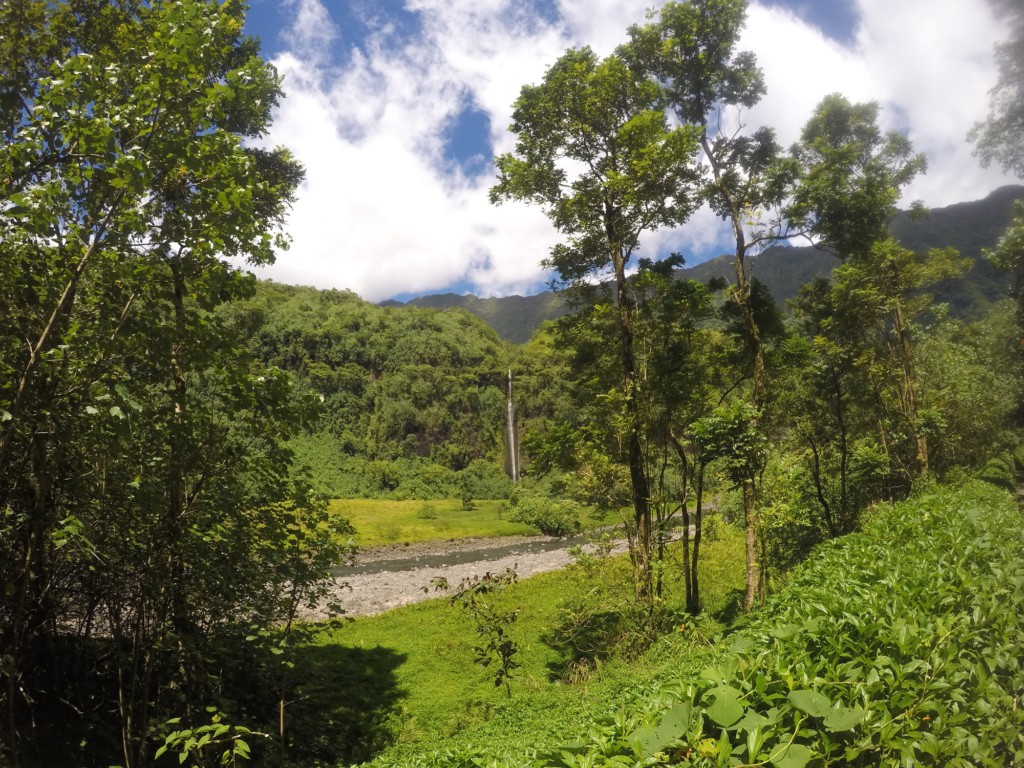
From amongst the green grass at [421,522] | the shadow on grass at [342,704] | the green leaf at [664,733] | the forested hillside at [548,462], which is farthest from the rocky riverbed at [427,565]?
the green leaf at [664,733]

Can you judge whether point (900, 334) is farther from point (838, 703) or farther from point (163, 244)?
point (163, 244)

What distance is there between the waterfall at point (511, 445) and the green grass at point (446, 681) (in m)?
62.9

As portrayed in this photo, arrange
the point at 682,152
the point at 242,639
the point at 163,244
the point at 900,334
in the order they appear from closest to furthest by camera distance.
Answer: the point at 163,244, the point at 242,639, the point at 682,152, the point at 900,334

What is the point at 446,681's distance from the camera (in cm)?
1240

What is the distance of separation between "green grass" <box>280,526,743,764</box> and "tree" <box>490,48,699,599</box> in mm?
2639

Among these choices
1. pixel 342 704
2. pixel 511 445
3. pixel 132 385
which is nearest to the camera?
pixel 132 385

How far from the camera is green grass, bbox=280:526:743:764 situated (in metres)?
8.35

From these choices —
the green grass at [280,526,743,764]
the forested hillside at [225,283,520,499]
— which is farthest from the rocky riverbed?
the forested hillside at [225,283,520,499]

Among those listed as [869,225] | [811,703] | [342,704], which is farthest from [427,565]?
[811,703]

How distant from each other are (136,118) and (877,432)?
80.6 feet

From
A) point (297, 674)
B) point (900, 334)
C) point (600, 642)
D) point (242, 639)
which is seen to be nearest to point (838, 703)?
point (242, 639)

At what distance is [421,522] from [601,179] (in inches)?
1684

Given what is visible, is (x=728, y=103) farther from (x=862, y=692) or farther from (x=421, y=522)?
(x=421, y=522)

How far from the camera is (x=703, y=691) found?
2531mm
